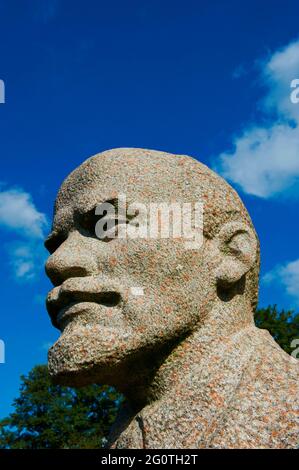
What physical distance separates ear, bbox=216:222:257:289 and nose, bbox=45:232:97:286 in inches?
44.6

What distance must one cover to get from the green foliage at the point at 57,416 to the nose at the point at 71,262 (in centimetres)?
2037

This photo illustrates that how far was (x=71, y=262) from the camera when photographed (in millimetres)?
5016

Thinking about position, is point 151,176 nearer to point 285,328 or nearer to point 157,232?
point 157,232

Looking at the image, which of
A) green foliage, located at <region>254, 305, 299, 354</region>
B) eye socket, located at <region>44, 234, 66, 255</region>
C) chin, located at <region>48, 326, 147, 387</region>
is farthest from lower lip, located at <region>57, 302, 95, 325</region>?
green foliage, located at <region>254, 305, 299, 354</region>

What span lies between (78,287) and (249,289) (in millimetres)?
1691

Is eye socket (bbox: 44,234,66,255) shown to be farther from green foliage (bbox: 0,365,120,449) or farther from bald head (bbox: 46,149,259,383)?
green foliage (bbox: 0,365,120,449)

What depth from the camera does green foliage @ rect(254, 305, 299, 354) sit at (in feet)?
68.8

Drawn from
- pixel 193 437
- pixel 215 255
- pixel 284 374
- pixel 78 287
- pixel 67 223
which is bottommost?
pixel 193 437

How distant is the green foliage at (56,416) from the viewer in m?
26.0

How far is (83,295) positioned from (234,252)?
1.43 meters

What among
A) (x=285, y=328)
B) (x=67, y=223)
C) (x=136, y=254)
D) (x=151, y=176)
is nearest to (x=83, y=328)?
(x=136, y=254)

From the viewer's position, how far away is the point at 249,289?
5582 millimetres

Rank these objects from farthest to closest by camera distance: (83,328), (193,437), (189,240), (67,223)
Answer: (67,223) → (189,240) → (83,328) → (193,437)

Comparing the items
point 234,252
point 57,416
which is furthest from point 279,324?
point 234,252
